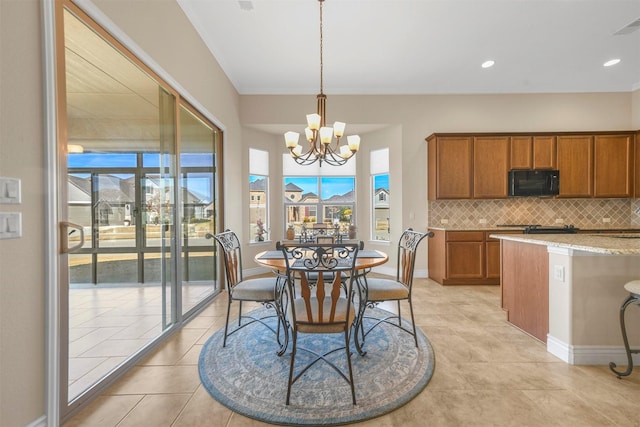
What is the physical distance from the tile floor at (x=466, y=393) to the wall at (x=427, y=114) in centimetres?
265

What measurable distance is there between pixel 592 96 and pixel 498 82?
189cm

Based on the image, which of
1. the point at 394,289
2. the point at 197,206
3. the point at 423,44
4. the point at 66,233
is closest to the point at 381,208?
the point at 423,44

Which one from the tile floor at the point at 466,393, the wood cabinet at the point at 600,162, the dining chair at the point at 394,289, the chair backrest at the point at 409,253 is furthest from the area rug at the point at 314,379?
the wood cabinet at the point at 600,162

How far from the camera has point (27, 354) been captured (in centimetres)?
134

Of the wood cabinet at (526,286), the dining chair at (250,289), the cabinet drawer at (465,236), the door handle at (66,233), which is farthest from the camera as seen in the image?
the cabinet drawer at (465,236)

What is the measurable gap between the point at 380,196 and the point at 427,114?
5.60ft

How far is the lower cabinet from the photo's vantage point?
14.2 ft

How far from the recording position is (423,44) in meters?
3.57

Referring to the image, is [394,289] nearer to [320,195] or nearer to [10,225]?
[10,225]

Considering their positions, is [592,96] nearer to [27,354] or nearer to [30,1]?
[30,1]

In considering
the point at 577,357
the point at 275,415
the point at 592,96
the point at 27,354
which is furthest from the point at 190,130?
the point at 592,96

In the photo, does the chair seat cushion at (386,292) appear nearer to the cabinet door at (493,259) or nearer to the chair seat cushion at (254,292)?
the chair seat cushion at (254,292)

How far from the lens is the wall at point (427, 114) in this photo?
15.9 feet

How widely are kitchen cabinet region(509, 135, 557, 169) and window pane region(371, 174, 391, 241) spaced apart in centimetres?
209
